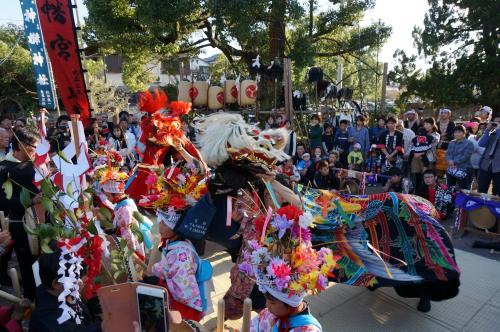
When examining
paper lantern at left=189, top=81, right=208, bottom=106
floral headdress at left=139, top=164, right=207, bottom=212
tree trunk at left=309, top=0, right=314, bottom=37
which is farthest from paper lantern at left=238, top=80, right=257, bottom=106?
floral headdress at left=139, top=164, right=207, bottom=212

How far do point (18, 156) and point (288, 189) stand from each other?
2442 mm

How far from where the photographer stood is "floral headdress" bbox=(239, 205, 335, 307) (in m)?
1.58

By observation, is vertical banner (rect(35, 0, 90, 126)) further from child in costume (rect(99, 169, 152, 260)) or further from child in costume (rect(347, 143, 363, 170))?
child in costume (rect(347, 143, 363, 170))

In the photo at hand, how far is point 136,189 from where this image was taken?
3828mm

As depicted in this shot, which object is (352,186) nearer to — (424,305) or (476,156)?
(476,156)

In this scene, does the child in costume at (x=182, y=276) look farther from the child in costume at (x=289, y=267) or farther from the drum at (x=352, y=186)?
the drum at (x=352, y=186)

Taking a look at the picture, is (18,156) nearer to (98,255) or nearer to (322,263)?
(98,255)

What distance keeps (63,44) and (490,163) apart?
6.62m

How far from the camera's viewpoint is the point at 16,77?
56.9 ft

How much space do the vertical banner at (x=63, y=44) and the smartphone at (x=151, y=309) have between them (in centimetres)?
397

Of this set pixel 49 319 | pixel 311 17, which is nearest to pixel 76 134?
pixel 49 319

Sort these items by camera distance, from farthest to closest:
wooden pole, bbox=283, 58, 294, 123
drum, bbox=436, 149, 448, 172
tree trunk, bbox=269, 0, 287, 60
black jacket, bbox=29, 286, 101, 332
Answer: tree trunk, bbox=269, 0, 287, 60, wooden pole, bbox=283, 58, 294, 123, drum, bbox=436, 149, 448, 172, black jacket, bbox=29, 286, 101, 332

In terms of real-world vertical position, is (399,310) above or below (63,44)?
below

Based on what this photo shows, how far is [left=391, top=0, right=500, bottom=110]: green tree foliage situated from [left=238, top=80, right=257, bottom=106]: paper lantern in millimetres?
8390
